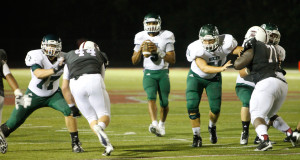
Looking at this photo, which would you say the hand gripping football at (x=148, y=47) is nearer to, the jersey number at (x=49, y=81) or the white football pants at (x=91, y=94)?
the jersey number at (x=49, y=81)

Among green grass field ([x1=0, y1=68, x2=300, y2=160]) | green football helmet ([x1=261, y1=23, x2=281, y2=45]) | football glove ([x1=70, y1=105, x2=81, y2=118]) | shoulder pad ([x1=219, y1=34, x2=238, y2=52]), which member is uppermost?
green football helmet ([x1=261, y1=23, x2=281, y2=45])

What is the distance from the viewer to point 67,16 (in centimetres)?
4581

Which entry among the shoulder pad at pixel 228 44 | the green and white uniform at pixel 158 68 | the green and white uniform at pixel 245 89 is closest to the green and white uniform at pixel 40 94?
the green and white uniform at pixel 158 68

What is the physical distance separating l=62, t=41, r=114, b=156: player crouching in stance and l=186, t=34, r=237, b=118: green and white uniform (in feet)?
4.85

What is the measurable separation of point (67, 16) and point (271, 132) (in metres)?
37.4

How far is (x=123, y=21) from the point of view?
154ft

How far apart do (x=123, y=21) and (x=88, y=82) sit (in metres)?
40.0

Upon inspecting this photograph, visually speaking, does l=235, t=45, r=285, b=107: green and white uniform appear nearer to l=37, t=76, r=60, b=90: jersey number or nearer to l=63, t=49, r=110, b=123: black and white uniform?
l=63, t=49, r=110, b=123: black and white uniform

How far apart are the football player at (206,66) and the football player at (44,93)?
5.67 ft

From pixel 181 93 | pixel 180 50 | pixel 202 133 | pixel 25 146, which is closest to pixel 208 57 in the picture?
pixel 202 133

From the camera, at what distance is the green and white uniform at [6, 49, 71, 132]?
7612 mm

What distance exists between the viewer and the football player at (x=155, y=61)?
9.40m

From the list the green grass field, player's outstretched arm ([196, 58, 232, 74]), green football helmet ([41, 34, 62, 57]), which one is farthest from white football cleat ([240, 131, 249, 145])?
green football helmet ([41, 34, 62, 57])

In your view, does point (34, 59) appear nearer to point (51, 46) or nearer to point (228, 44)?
point (51, 46)
